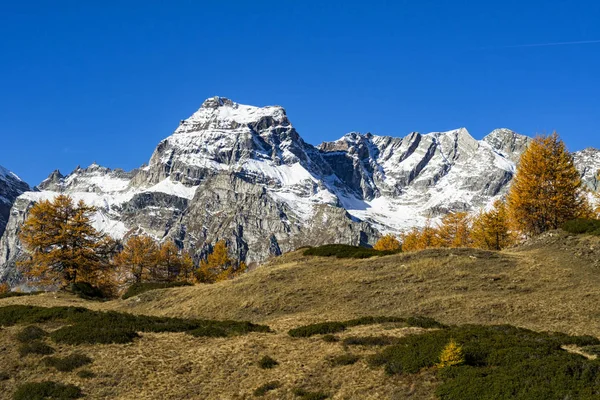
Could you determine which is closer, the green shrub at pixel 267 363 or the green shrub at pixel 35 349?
the green shrub at pixel 267 363

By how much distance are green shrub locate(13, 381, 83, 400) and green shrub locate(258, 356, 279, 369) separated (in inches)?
235

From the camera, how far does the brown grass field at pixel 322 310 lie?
18.0m

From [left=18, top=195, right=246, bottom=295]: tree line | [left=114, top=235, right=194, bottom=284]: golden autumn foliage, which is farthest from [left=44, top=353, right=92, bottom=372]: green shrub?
[left=114, top=235, right=194, bottom=284]: golden autumn foliage

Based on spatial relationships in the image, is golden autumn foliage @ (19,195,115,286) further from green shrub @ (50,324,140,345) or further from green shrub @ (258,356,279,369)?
green shrub @ (258,356,279,369)

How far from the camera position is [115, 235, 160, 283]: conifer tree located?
2564 inches

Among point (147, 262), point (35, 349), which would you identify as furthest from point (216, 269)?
point (35, 349)

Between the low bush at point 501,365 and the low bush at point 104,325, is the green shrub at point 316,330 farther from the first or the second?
the low bush at point 501,365

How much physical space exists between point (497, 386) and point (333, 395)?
4.76 meters

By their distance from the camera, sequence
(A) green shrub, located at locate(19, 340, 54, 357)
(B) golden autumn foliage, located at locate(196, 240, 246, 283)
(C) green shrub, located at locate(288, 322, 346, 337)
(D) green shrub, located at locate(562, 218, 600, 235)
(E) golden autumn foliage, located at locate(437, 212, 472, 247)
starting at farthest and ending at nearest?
(B) golden autumn foliage, located at locate(196, 240, 246, 283) → (E) golden autumn foliage, located at locate(437, 212, 472, 247) → (D) green shrub, located at locate(562, 218, 600, 235) → (C) green shrub, located at locate(288, 322, 346, 337) → (A) green shrub, located at locate(19, 340, 54, 357)

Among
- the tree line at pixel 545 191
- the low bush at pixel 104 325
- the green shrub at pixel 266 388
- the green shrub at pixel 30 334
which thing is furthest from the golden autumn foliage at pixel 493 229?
the green shrub at pixel 30 334

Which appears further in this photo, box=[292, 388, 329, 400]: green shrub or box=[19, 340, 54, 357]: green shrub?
box=[19, 340, 54, 357]: green shrub

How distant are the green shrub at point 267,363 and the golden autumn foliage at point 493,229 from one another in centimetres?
4524

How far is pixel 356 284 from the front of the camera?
36281 millimetres

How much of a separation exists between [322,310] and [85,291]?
23.3m
